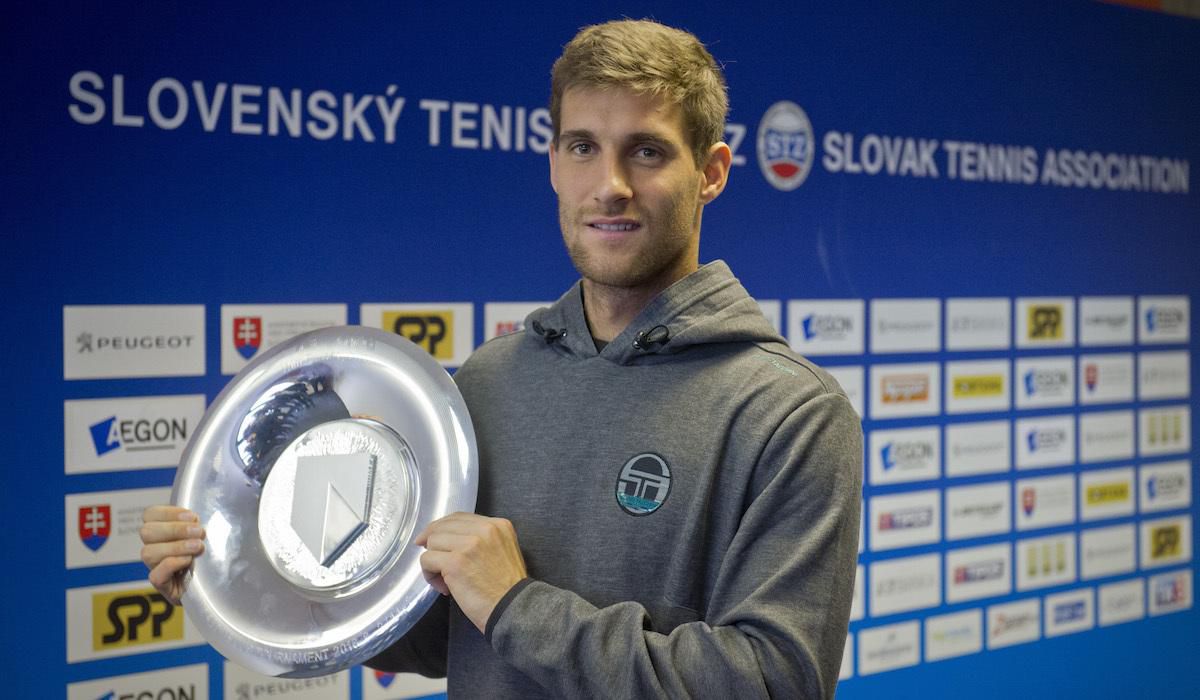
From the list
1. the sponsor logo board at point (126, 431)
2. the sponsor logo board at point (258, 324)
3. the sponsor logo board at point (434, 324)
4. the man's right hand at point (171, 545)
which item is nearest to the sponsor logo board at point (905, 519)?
the sponsor logo board at point (434, 324)

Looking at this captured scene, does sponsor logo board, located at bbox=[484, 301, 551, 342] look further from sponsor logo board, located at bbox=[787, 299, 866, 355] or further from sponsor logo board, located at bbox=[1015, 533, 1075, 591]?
sponsor logo board, located at bbox=[1015, 533, 1075, 591]

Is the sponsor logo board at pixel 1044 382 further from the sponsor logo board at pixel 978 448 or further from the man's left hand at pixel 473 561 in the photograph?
the man's left hand at pixel 473 561

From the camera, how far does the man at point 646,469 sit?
3.95 ft

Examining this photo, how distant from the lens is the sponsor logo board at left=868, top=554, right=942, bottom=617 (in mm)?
3227

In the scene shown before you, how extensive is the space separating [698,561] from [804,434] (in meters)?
0.18

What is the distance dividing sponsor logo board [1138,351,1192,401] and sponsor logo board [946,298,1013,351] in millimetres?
607

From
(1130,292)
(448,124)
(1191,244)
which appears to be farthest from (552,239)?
(1191,244)

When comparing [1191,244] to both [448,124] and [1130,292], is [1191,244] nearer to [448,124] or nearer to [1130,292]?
[1130,292]

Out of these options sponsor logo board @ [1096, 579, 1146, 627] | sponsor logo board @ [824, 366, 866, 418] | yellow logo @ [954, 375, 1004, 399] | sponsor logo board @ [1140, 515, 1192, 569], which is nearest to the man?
sponsor logo board @ [824, 366, 866, 418]

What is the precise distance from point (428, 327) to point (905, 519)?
1.47m

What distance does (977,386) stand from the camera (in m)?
3.40

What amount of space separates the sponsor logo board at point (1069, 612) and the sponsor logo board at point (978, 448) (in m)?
0.46

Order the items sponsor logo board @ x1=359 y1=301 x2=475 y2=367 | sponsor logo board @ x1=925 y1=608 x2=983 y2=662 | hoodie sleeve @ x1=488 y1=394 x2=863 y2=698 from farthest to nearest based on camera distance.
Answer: sponsor logo board @ x1=925 y1=608 x2=983 y2=662
sponsor logo board @ x1=359 y1=301 x2=475 y2=367
hoodie sleeve @ x1=488 y1=394 x2=863 y2=698

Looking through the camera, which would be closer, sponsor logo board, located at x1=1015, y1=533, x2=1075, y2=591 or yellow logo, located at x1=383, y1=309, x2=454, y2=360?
yellow logo, located at x1=383, y1=309, x2=454, y2=360
